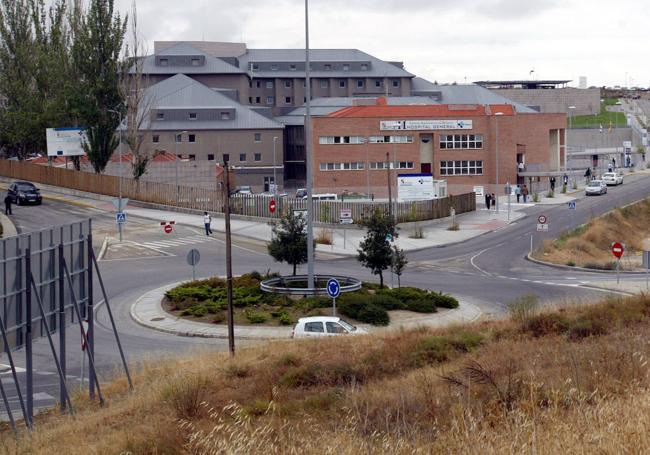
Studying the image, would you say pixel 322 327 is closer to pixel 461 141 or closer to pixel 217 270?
pixel 217 270

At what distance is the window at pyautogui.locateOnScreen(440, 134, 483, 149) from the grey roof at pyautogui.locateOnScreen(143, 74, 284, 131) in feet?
72.2

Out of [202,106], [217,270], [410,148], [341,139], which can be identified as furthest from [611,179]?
[217,270]

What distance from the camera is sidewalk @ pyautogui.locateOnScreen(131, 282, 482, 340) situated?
1139 inches

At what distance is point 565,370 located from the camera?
40.9ft

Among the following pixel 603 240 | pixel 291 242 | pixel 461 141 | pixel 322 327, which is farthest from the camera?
pixel 461 141

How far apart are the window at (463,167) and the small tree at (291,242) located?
158 feet

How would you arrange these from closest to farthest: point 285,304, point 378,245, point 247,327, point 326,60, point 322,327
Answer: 1. point 322,327
2. point 247,327
3. point 285,304
4. point 378,245
5. point 326,60

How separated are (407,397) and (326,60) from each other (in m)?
113

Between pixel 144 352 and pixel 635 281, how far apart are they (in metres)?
23.1

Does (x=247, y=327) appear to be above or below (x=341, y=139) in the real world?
below

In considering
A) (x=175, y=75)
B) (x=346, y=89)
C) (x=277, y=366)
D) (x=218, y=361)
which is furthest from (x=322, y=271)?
(x=346, y=89)

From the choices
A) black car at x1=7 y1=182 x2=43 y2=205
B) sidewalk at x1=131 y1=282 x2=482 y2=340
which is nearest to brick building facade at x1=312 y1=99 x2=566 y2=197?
black car at x1=7 y1=182 x2=43 y2=205

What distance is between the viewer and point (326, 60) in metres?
122

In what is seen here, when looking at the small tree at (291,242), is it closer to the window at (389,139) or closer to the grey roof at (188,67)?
the window at (389,139)
